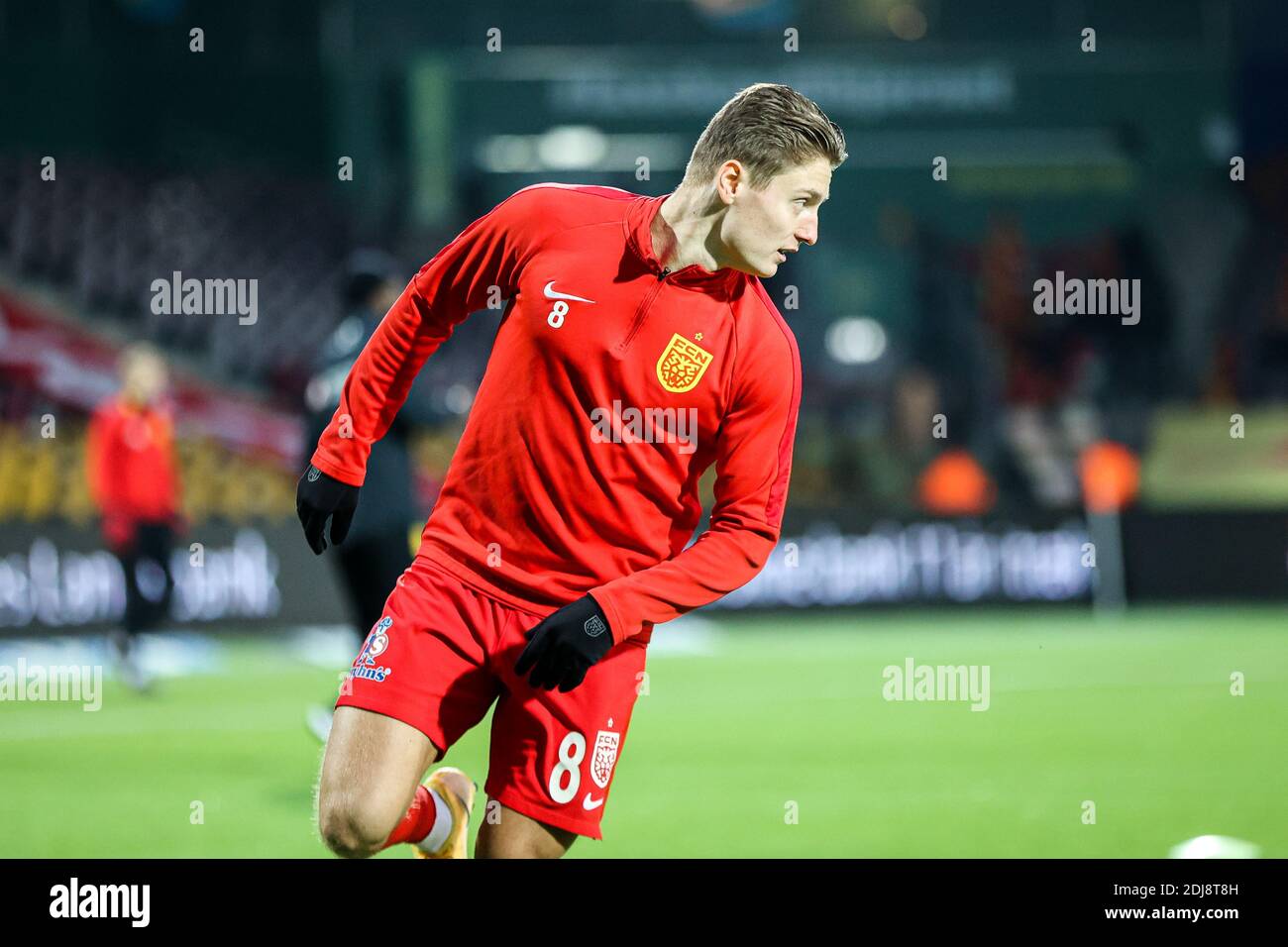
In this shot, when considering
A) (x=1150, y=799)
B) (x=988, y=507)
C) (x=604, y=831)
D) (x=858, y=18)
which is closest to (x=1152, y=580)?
(x=988, y=507)

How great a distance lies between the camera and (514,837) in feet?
14.5

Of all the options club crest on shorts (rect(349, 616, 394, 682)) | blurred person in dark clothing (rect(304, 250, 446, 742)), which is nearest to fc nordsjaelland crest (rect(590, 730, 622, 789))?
club crest on shorts (rect(349, 616, 394, 682))

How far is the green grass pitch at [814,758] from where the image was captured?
22.2 ft

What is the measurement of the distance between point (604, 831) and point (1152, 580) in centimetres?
1107

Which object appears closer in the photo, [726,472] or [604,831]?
[726,472]

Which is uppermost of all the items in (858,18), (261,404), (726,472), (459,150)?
(858,18)

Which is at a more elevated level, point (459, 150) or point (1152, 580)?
point (459, 150)

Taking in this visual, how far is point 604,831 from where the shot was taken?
22.5 ft

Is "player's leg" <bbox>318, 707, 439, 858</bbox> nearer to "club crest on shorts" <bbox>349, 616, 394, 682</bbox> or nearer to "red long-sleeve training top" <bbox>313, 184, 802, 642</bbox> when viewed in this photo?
"club crest on shorts" <bbox>349, 616, 394, 682</bbox>

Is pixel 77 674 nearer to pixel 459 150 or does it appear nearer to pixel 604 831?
pixel 604 831

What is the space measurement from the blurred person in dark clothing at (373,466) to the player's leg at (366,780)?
3.09m

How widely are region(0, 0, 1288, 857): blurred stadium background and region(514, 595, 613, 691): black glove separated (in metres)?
7.59

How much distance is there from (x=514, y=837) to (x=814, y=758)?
15.5ft

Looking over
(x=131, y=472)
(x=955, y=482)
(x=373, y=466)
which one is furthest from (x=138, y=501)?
(x=955, y=482)
